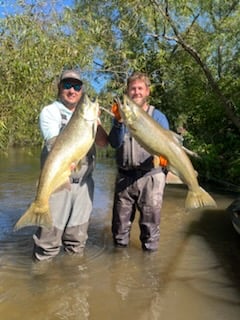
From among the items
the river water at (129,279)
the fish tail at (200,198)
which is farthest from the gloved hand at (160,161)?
the river water at (129,279)

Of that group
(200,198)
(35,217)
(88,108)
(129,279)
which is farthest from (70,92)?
(129,279)

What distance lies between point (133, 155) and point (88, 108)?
1.48 meters

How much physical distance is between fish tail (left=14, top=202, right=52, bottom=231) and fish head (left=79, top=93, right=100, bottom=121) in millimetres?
1097

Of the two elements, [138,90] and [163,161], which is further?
[138,90]

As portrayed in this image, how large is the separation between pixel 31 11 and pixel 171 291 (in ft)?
20.0

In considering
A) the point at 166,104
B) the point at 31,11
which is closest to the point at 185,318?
the point at 31,11

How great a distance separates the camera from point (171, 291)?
4.92 metres

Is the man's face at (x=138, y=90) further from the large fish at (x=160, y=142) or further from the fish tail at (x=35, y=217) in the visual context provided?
the fish tail at (x=35, y=217)

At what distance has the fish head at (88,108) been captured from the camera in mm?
4523

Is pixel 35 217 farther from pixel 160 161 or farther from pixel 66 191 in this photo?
pixel 160 161

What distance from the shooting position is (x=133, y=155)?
5.85 m

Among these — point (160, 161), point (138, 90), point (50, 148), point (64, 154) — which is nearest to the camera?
point (64, 154)

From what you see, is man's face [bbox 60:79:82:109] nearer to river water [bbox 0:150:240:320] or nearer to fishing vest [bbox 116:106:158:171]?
fishing vest [bbox 116:106:158:171]

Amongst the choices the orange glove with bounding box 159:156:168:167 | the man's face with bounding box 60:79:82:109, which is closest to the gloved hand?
the orange glove with bounding box 159:156:168:167
